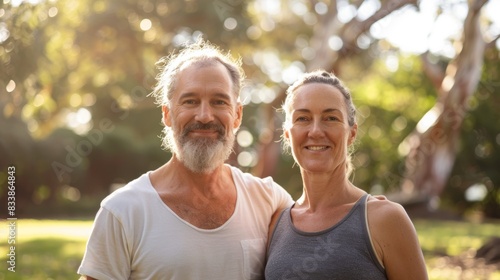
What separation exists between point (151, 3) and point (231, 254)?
1292 cm

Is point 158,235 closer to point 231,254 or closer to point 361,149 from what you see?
point 231,254

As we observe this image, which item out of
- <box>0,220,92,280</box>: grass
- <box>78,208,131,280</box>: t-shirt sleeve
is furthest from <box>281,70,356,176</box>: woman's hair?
<box>0,220,92,280</box>: grass

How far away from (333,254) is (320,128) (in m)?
0.61

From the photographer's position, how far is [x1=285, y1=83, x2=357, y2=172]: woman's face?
10.7 feet

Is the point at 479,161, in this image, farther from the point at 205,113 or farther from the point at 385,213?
the point at 385,213

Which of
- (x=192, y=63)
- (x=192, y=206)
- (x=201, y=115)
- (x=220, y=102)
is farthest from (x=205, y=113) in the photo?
(x=192, y=206)

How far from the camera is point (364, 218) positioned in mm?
3020

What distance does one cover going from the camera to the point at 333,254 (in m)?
3.02

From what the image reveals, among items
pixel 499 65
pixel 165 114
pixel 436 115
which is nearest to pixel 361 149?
pixel 499 65

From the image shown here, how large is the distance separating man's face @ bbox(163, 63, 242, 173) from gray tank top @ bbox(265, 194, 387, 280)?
2.02 feet

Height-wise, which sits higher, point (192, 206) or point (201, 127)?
point (201, 127)

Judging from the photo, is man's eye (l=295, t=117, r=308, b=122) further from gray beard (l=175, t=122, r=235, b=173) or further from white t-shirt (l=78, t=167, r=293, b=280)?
white t-shirt (l=78, t=167, r=293, b=280)

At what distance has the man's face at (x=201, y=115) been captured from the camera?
11.3 feet

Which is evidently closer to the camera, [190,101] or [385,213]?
[385,213]
